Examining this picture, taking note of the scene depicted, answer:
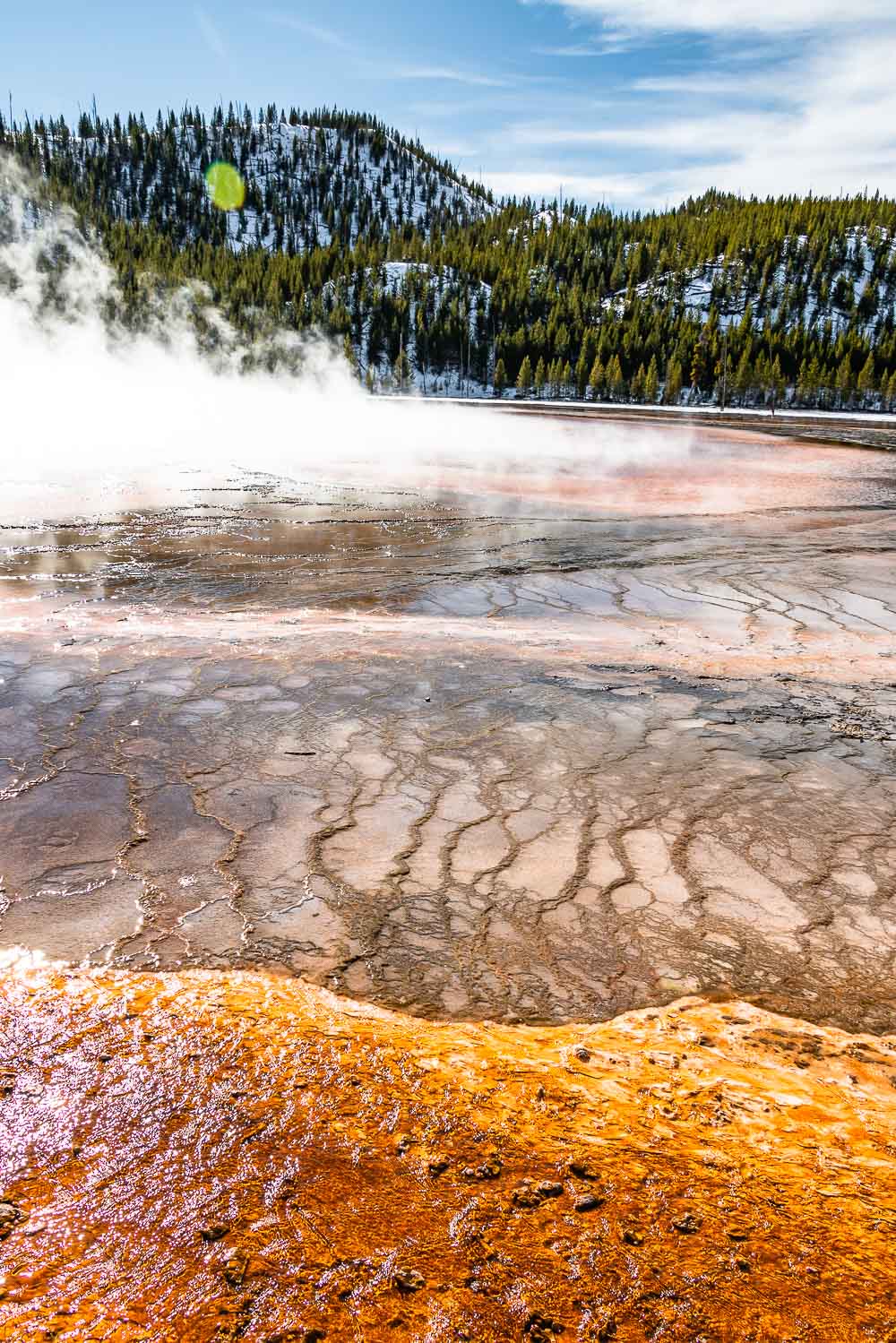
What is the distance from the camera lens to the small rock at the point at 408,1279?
5.41ft

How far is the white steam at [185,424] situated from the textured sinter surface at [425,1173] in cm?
1075

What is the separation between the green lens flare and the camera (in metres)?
138

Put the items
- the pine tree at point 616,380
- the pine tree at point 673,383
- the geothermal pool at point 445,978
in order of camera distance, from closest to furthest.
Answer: the geothermal pool at point 445,978, the pine tree at point 673,383, the pine tree at point 616,380

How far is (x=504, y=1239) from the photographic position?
1771mm

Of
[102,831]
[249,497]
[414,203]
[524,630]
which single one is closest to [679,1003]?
[102,831]

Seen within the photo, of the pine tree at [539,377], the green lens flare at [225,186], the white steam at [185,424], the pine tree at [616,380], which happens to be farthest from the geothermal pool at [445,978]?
the green lens flare at [225,186]

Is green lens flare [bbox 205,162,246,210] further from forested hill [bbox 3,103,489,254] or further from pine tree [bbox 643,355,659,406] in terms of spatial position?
pine tree [bbox 643,355,659,406]

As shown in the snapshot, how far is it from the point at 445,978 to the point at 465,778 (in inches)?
60.0

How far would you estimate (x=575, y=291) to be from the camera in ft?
282

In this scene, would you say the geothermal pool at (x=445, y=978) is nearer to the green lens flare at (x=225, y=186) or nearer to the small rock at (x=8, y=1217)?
the small rock at (x=8, y=1217)

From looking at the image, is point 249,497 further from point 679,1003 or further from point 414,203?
point 414,203

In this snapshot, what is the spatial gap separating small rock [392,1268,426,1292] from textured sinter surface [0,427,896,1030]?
34.8 inches

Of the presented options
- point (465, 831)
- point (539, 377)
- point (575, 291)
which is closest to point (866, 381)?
point (539, 377)

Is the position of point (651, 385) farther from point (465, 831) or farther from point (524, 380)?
point (465, 831)
